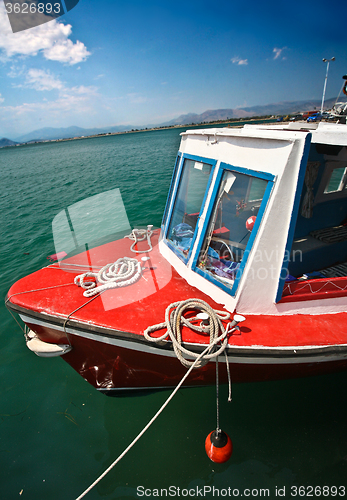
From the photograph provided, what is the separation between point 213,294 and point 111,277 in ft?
4.99

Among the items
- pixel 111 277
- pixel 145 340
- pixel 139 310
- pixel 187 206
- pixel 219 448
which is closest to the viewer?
pixel 219 448

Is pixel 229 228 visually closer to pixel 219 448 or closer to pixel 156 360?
pixel 156 360

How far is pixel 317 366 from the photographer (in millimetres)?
2965

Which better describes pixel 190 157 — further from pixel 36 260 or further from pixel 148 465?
pixel 36 260

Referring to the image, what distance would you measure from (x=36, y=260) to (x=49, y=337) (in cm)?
494

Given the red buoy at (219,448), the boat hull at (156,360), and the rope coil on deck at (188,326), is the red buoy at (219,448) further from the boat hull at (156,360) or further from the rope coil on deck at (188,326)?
the rope coil on deck at (188,326)

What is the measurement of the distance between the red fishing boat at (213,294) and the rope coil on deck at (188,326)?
0.01m

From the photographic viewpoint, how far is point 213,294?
331 centimetres

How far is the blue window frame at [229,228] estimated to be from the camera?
2986 millimetres

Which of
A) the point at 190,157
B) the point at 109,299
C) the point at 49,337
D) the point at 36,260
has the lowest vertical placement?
the point at 36,260

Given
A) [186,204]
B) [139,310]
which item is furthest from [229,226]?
[139,310]

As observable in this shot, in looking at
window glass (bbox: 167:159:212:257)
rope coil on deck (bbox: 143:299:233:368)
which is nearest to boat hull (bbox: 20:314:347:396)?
rope coil on deck (bbox: 143:299:233:368)

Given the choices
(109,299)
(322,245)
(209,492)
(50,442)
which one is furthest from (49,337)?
(322,245)

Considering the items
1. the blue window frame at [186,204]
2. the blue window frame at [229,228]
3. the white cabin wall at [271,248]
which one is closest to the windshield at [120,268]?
the blue window frame at [186,204]
